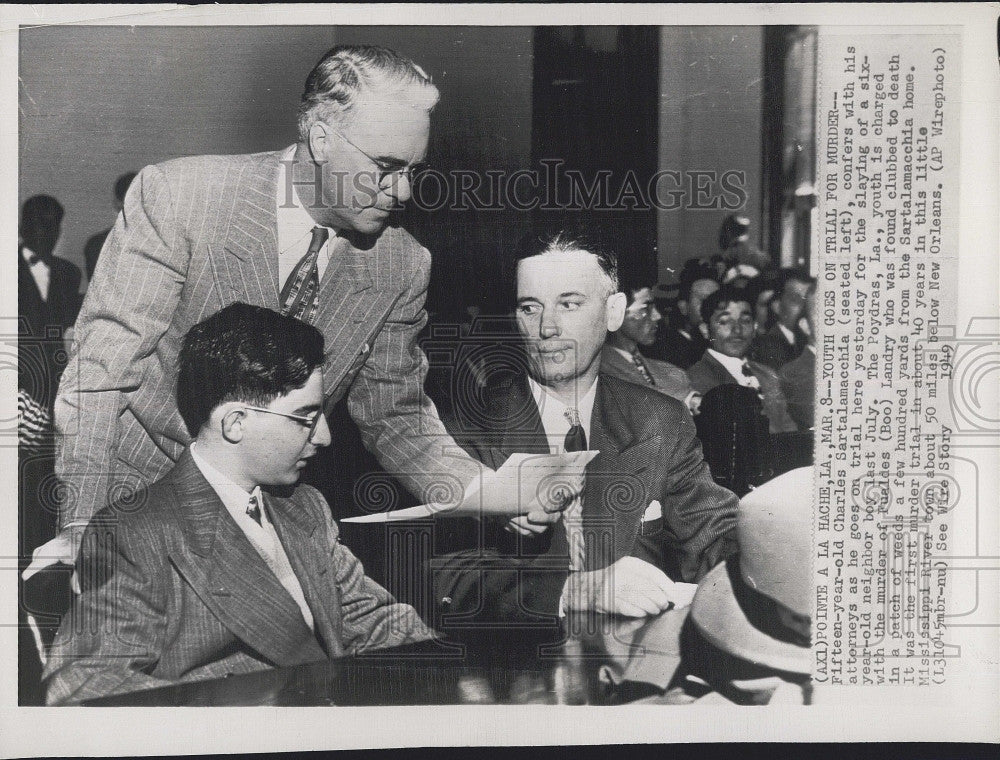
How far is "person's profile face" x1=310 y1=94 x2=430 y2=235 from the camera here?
6.81 ft

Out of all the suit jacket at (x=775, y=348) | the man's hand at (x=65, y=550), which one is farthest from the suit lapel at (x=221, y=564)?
the suit jacket at (x=775, y=348)

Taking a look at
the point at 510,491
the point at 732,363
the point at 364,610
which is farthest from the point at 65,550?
the point at 732,363

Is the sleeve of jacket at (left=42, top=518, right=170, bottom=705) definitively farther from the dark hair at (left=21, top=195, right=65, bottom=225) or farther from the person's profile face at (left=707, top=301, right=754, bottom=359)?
the person's profile face at (left=707, top=301, right=754, bottom=359)

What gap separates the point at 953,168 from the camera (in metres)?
2.12

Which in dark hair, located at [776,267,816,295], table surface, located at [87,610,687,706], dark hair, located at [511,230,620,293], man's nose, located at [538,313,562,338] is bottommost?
table surface, located at [87,610,687,706]

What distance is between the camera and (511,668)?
213 cm

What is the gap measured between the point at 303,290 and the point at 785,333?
1114 millimetres

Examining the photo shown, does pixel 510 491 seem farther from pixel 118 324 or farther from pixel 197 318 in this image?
pixel 118 324

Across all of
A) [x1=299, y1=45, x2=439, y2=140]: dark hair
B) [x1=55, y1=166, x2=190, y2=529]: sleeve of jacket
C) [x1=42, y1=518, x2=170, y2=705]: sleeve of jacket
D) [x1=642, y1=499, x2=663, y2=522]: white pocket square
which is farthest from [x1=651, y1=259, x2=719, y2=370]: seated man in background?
[x1=42, y1=518, x2=170, y2=705]: sleeve of jacket

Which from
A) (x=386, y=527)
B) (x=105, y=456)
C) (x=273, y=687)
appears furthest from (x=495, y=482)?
(x=105, y=456)

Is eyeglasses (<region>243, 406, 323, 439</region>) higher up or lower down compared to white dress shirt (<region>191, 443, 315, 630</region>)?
higher up

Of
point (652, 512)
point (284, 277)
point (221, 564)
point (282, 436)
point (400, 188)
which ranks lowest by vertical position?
A: point (221, 564)

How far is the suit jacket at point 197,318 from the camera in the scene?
6.81ft

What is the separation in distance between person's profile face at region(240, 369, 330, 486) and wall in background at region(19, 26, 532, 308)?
0.39 meters
